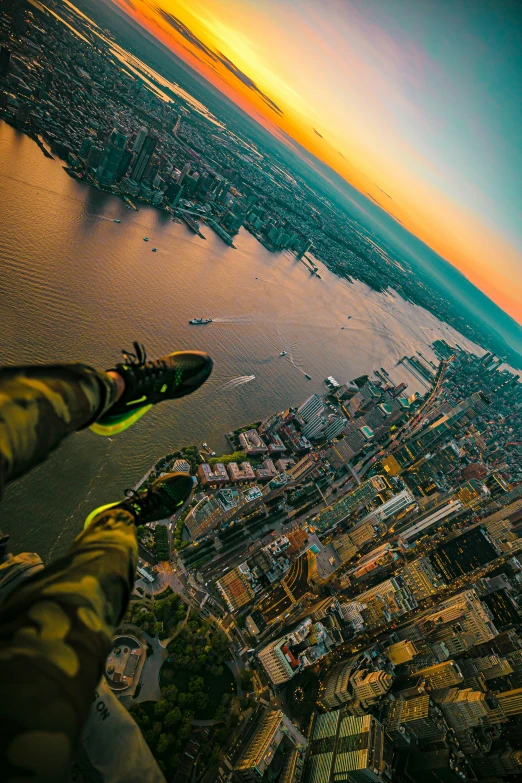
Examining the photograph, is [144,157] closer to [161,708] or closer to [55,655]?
[161,708]

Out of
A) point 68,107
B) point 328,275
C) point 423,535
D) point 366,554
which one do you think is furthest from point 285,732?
point 328,275

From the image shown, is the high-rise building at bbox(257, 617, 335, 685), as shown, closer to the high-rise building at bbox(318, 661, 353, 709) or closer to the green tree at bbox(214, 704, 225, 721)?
the high-rise building at bbox(318, 661, 353, 709)

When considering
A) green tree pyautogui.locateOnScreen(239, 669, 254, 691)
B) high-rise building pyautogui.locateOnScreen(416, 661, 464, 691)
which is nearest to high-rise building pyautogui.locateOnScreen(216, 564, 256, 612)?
green tree pyautogui.locateOnScreen(239, 669, 254, 691)

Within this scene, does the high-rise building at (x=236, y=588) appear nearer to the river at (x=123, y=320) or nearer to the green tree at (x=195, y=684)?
the green tree at (x=195, y=684)

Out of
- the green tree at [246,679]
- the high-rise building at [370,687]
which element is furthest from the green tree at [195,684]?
the high-rise building at [370,687]

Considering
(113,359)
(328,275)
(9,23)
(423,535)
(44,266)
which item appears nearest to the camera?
(113,359)

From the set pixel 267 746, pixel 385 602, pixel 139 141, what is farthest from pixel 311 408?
pixel 139 141

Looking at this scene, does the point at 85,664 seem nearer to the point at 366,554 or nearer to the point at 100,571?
the point at 100,571
